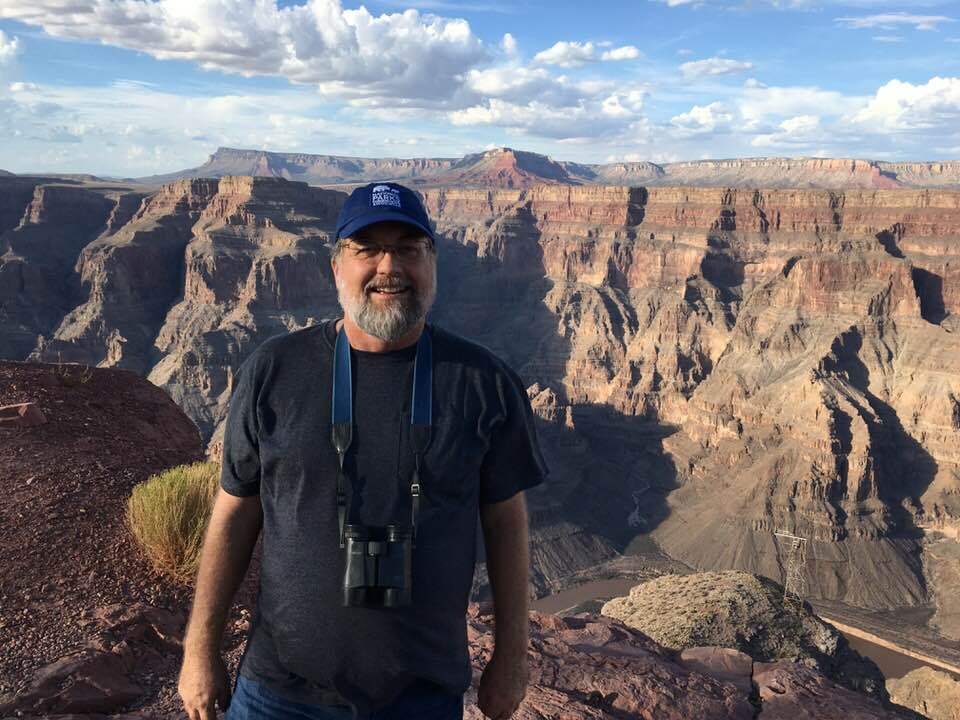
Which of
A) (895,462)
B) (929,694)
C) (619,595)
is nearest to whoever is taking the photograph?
(929,694)

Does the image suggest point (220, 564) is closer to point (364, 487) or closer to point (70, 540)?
point (364, 487)

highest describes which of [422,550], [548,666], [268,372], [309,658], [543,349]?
[268,372]

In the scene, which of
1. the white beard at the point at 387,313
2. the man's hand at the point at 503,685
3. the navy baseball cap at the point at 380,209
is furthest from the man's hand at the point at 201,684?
the navy baseball cap at the point at 380,209

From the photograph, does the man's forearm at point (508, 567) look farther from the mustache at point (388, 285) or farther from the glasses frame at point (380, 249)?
the glasses frame at point (380, 249)

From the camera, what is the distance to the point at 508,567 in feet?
13.1

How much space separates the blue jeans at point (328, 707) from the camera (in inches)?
137

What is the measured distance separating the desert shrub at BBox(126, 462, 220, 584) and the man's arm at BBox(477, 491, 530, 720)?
4.57 meters

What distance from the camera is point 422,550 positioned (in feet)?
11.3

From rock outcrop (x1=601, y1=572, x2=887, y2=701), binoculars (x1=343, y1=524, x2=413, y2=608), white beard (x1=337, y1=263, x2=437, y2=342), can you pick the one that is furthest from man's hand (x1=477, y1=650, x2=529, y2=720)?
rock outcrop (x1=601, y1=572, x2=887, y2=701)

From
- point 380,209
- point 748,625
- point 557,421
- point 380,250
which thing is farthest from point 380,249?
point 557,421

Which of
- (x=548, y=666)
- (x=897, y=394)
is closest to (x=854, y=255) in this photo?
(x=897, y=394)

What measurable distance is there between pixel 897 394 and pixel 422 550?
7426 centimetres

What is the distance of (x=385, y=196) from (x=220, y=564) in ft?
7.18

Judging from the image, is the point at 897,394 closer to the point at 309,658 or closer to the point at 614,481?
the point at 614,481
